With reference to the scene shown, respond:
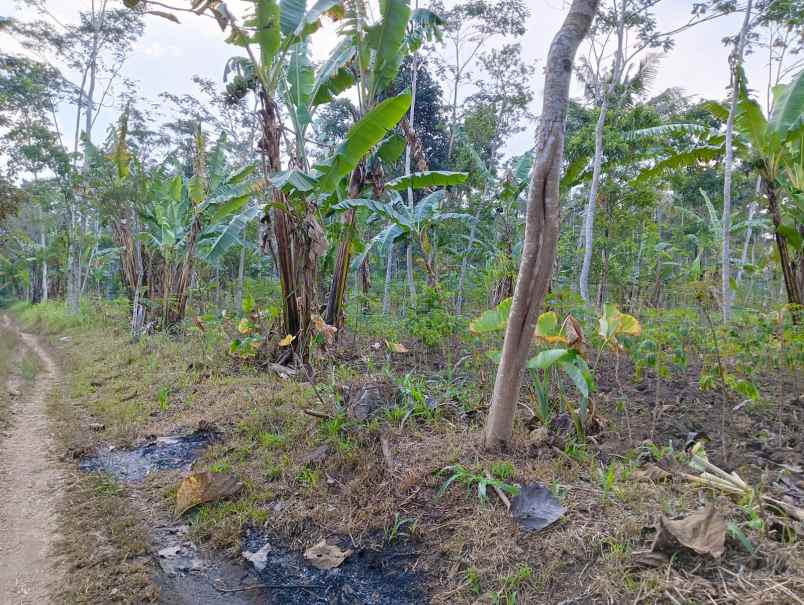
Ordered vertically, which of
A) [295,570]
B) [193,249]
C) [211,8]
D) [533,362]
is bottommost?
[295,570]

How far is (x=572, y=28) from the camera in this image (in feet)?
10.9

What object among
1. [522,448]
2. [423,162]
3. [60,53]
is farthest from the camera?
[60,53]

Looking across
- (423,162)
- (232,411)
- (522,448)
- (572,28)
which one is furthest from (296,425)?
(423,162)

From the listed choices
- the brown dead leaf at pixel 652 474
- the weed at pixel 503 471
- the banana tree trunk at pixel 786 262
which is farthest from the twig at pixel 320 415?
the banana tree trunk at pixel 786 262

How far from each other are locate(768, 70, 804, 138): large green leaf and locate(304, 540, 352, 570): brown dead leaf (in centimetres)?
807

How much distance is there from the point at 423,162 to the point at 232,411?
5.12 m

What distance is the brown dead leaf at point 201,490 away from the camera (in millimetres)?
3961

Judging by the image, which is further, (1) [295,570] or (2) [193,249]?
(2) [193,249]

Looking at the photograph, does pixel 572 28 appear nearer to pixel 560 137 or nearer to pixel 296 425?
pixel 560 137

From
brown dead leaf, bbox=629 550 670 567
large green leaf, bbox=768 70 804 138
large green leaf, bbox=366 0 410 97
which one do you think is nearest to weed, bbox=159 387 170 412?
large green leaf, bbox=366 0 410 97

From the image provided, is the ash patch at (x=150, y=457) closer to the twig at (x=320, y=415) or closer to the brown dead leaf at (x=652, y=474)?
the twig at (x=320, y=415)

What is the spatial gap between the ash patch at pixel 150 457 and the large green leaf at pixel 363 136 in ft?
11.1

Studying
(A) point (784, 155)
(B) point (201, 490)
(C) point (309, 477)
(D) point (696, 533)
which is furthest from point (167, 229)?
(A) point (784, 155)

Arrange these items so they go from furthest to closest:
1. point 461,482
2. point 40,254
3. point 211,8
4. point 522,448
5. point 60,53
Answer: point 40,254 < point 60,53 < point 211,8 < point 522,448 < point 461,482
